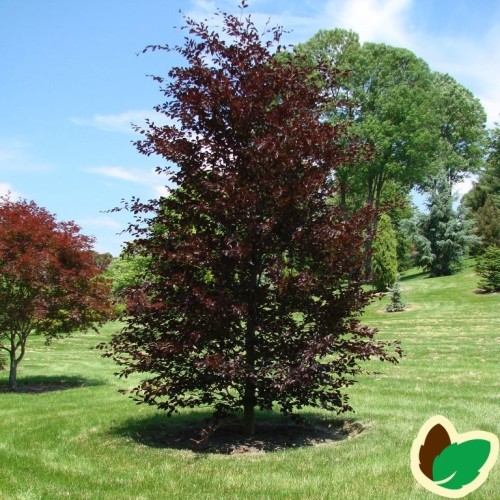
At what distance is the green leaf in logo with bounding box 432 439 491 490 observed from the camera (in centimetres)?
407

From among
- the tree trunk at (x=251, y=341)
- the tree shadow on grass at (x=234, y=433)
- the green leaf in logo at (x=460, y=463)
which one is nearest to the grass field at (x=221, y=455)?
the tree shadow on grass at (x=234, y=433)

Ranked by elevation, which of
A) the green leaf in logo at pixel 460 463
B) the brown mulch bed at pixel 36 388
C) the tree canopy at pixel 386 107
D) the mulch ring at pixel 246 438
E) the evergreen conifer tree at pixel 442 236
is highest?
the tree canopy at pixel 386 107

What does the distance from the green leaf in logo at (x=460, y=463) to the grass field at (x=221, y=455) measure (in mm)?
519

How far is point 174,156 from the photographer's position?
23.5ft

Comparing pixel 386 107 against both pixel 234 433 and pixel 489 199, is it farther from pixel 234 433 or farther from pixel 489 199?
pixel 234 433

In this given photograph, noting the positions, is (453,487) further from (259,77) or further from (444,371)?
(444,371)

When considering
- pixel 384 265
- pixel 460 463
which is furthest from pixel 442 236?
pixel 460 463

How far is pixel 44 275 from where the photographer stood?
12.7 metres

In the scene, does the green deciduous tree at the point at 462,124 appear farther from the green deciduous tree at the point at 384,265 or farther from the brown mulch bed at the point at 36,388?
the brown mulch bed at the point at 36,388

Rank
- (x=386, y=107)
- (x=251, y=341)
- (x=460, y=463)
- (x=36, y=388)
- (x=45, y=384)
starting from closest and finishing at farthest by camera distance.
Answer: (x=460, y=463)
(x=251, y=341)
(x=36, y=388)
(x=45, y=384)
(x=386, y=107)

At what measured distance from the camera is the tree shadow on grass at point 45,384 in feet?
43.9

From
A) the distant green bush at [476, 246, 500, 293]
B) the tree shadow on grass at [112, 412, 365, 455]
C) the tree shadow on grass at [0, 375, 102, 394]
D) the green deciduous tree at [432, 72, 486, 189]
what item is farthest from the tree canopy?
the tree shadow on grass at [112, 412, 365, 455]

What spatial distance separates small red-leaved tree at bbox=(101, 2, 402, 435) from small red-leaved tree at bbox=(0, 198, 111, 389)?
6.11m

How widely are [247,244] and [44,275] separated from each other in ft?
25.0
